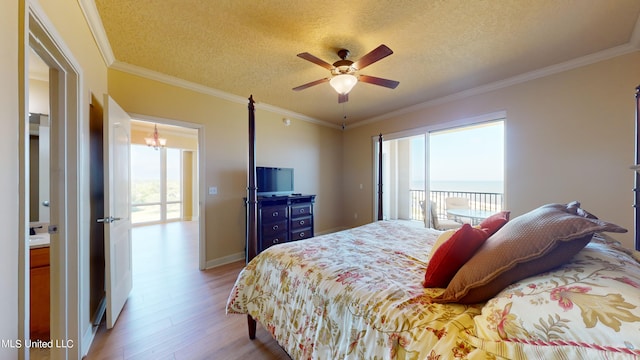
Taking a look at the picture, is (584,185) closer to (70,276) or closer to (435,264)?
(435,264)

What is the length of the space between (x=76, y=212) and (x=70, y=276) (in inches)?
16.4

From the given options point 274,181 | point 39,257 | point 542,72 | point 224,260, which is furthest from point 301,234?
point 542,72

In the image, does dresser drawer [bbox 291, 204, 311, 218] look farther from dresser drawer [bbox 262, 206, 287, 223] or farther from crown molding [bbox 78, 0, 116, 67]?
crown molding [bbox 78, 0, 116, 67]

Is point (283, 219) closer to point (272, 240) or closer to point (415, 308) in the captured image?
point (272, 240)

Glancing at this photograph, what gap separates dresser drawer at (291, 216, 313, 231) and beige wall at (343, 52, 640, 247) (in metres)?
3.00

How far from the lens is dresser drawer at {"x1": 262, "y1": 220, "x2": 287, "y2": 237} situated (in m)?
3.50

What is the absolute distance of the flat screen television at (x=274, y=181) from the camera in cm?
369

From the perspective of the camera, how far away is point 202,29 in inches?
80.8

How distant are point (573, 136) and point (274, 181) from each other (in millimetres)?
3985

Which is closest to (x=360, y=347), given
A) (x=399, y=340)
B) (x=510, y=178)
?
(x=399, y=340)

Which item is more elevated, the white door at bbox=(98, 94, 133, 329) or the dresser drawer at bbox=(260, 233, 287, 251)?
the white door at bbox=(98, 94, 133, 329)

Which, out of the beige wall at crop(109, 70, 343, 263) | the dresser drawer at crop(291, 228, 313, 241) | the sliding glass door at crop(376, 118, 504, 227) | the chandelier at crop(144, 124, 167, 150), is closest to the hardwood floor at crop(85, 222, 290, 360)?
the beige wall at crop(109, 70, 343, 263)

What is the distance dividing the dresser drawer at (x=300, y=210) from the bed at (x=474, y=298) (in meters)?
2.29

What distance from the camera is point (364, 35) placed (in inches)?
83.4
